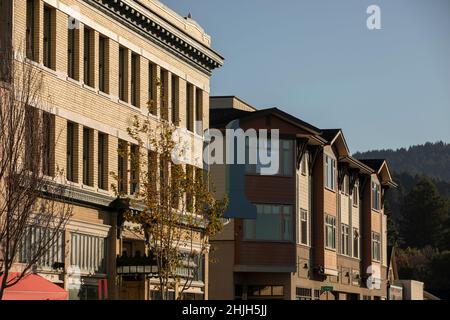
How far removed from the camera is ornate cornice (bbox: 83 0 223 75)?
45375mm

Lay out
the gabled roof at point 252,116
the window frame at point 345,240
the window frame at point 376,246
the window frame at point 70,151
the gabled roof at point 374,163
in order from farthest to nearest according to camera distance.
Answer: the gabled roof at point 374,163 → the window frame at point 376,246 → the window frame at point 345,240 → the gabled roof at point 252,116 → the window frame at point 70,151

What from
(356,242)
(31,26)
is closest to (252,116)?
(356,242)

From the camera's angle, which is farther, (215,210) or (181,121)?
(181,121)

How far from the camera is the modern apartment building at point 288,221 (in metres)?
66.0

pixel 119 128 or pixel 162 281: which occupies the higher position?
pixel 119 128

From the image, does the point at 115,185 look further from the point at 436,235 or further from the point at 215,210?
the point at 436,235

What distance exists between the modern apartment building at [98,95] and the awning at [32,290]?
116 centimetres

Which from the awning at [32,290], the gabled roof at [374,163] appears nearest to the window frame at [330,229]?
the gabled roof at [374,163]

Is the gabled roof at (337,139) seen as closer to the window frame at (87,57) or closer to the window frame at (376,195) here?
the window frame at (376,195)

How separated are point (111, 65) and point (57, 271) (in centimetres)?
925

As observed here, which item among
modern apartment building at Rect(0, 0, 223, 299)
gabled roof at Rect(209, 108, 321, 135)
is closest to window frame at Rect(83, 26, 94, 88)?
modern apartment building at Rect(0, 0, 223, 299)

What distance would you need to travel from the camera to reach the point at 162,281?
45375 mm
